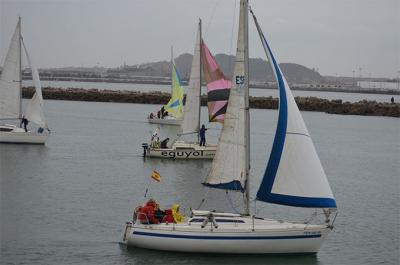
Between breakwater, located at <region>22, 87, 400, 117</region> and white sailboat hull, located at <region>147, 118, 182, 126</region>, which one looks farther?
breakwater, located at <region>22, 87, 400, 117</region>

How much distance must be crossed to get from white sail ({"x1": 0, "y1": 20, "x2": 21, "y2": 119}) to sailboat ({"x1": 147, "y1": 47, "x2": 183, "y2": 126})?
694 inches

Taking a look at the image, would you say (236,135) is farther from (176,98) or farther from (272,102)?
(272,102)

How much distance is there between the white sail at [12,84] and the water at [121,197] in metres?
2.68

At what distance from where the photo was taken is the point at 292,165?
22078mm

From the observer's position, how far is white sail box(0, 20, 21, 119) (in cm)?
4641

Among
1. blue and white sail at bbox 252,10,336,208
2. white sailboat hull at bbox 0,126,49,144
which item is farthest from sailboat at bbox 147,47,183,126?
blue and white sail at bbox 252,10,336,208

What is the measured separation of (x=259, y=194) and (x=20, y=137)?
87.9 feet

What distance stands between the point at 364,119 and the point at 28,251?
7543 cm

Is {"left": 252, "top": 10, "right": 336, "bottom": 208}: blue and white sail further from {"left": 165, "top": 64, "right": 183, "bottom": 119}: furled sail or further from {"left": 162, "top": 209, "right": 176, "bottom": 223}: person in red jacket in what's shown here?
{"left": 165, "top": 64, "right": 183, "bottom": 119}: furled sail

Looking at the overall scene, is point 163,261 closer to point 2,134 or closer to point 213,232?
point 213,232

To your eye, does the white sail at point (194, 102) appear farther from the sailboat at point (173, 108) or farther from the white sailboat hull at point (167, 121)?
the white sailboat hull at point (167, 121)

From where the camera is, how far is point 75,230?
24.5 metres

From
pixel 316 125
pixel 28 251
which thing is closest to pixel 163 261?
pixel 28 251

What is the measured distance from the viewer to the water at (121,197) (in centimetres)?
2219
